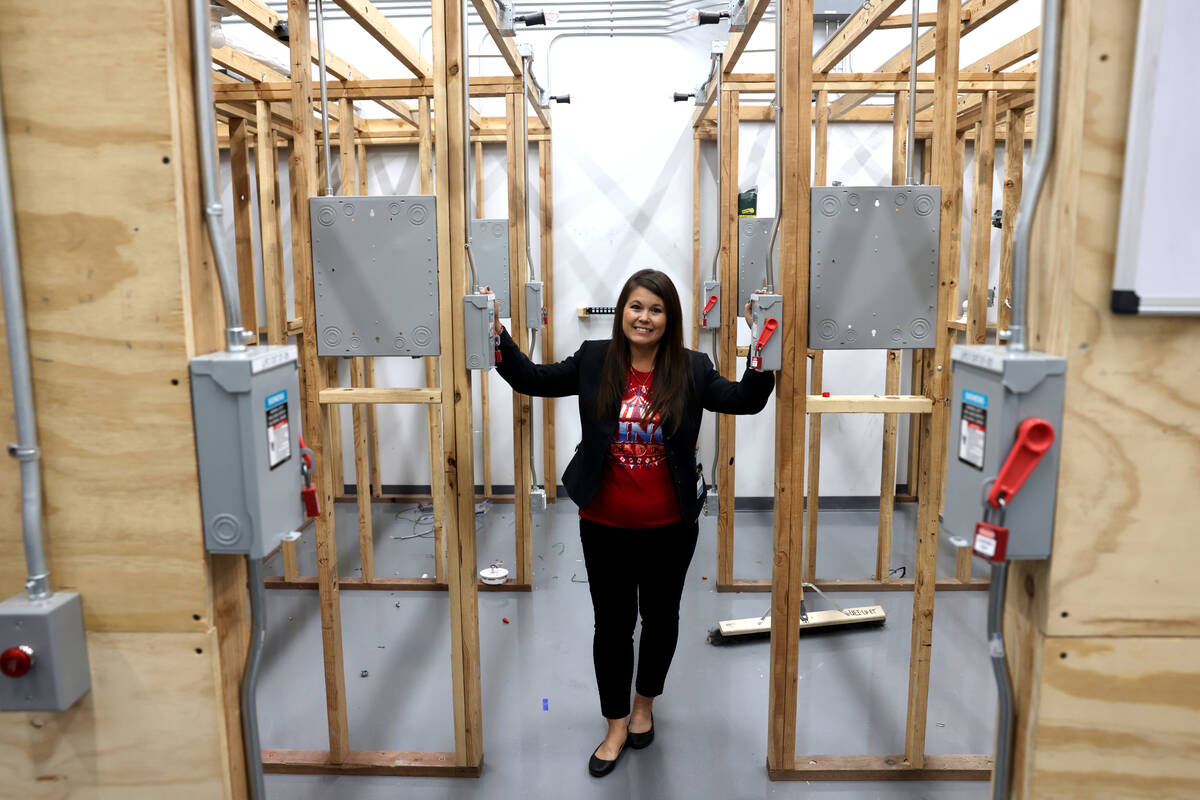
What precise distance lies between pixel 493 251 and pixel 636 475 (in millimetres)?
1726

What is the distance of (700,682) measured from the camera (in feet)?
8.98

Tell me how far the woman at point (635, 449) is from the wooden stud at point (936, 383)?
1.72ft

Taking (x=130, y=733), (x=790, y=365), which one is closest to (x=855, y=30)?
(x=790, y=365)

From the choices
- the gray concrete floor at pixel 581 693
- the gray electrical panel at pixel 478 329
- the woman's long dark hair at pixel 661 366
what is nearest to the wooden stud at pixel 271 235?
the gray concrete floor at pixel 581 693

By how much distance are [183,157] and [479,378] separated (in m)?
3.57

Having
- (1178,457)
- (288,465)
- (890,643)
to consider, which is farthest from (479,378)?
(1178,457)

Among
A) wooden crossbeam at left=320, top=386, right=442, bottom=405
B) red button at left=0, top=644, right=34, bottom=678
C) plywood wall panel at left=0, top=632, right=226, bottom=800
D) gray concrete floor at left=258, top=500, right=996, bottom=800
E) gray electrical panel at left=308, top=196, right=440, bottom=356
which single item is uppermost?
gray electrical panel at left=308, top=196, right=440, bottom=356

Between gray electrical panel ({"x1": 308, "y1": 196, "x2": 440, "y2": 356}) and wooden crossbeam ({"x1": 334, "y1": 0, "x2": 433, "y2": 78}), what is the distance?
65cm

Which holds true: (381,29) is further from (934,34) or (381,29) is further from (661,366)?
(934,34)

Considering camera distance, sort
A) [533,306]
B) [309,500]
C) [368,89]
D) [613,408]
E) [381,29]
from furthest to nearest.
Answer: [533,306]
[368,89]
[381,29]
[613,408]
[309,500]

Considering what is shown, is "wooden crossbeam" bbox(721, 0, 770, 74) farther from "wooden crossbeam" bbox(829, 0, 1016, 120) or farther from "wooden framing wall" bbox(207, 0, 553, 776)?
"wooden framing wall" bbox(207, 0, 553, 776)

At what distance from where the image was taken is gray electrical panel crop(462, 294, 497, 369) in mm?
1957

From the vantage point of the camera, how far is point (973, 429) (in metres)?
1.07

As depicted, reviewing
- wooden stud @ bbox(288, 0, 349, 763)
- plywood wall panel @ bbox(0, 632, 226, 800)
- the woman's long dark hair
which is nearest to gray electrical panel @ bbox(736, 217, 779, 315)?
the woman's long dark hair
